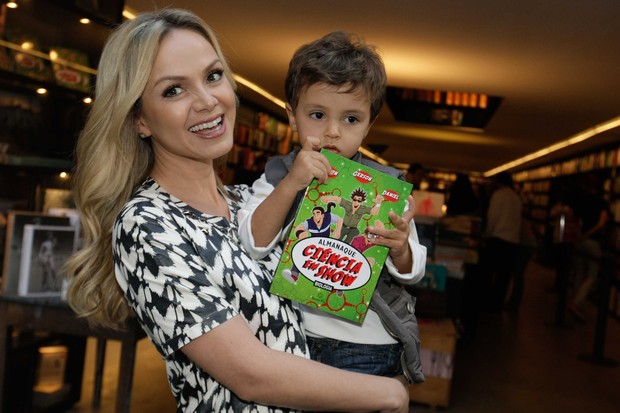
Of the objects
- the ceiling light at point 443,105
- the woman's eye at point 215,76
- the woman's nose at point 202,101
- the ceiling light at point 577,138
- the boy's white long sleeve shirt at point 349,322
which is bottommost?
the boy's white long sleeve shirt at point 349,322

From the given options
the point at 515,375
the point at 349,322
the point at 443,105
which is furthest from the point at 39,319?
the point at 443,105

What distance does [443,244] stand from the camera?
17.5 ft

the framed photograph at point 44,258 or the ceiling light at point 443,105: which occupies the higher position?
the ceiling light at point 443,105

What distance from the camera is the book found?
3.93 ft

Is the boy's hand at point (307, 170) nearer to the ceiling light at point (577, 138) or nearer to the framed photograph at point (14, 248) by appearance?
the framed photograph at point (14, 248)

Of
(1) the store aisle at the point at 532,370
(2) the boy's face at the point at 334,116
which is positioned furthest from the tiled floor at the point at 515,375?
(2) the boy's face at the point at 334,116

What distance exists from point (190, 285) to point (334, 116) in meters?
0.53

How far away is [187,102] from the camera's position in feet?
3.99

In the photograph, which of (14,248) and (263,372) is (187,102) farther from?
(14,248)

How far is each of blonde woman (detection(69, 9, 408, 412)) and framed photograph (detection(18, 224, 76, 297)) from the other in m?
1.34

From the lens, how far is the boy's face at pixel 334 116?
4.58ft

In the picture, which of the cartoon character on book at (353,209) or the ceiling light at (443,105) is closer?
the cartoon character on book at (353,209)

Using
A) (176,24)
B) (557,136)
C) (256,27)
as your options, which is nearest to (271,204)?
(176,24)

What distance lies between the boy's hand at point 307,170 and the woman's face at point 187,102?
18cm
